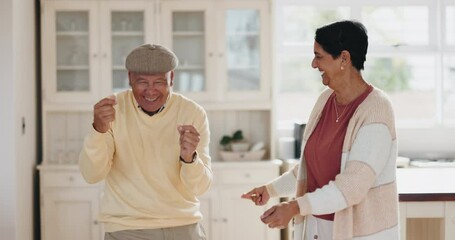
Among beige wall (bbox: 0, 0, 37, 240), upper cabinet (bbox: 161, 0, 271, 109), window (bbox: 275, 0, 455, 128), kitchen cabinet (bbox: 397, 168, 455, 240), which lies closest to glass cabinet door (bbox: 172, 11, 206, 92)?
upper cabinet (bbox: 161, 0, 271, 109)

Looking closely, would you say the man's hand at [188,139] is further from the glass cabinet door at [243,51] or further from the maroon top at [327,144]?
the glass cabinet door at [243,51]

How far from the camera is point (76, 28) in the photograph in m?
4.97

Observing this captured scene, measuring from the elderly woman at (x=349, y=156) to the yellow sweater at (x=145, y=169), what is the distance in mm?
399

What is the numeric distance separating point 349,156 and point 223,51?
2908 mm

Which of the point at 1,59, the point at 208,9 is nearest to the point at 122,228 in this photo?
the point at 1,59

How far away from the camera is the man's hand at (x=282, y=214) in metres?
2.15

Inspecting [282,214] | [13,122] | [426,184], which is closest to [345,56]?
[282,214]

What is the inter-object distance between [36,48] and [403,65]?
273 cm

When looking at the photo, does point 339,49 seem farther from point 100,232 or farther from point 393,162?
point 100,232

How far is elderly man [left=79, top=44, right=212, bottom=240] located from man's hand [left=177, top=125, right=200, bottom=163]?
2.1 inches

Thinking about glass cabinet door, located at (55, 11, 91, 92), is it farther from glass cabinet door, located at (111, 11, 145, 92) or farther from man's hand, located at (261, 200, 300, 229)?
man's hand, located at (261, 200, 300, 229)

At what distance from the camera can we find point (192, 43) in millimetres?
5051

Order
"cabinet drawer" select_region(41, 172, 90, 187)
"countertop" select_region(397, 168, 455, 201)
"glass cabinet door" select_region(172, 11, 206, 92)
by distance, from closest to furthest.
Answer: "countertop" select_region(397, 168, 455, 201), "cabinet drawer" select_region(41, 172, 90, 187), "glass cabinet door" select_region(172, 11, 206, 92)

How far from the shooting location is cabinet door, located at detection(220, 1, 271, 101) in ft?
16.5
